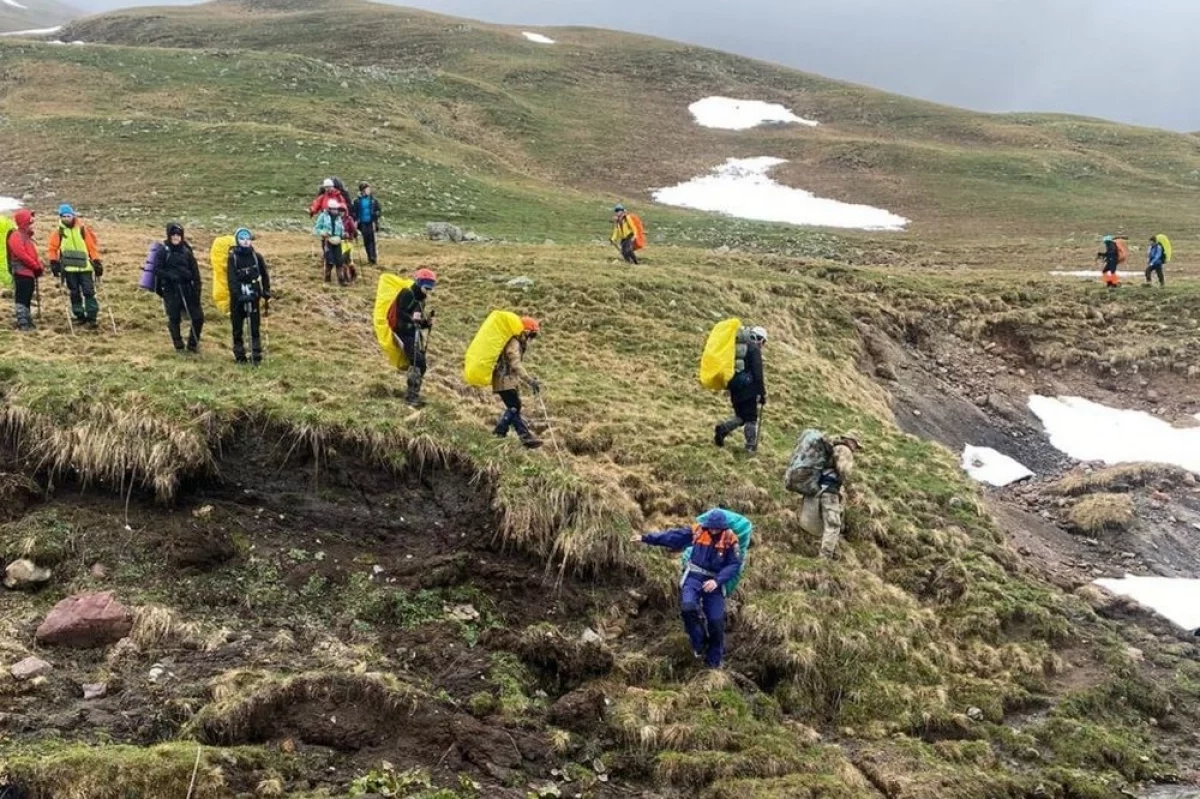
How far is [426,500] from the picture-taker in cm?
1377

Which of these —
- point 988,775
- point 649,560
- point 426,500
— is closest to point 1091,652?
point 988,775

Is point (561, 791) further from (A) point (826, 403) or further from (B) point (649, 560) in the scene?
(A) point (826, 403)

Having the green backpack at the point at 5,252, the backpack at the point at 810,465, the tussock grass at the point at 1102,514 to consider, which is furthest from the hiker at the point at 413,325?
the tussock grass at the point at 1102,514

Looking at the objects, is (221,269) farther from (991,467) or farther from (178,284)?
(991,467)

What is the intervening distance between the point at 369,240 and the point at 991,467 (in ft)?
64.1

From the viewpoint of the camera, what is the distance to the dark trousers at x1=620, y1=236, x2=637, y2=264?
100.0 ft

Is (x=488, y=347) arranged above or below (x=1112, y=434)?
above

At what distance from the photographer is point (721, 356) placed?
1703 centimetres

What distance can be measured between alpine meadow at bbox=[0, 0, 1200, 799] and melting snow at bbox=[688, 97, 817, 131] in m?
43.9

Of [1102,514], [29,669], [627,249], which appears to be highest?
[627,249]

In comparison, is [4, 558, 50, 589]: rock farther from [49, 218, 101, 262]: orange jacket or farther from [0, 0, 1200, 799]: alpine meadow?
[49, 218, 101, 262]: orange jacket

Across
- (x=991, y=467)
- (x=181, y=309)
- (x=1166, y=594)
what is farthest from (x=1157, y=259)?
(x=181, y=309)

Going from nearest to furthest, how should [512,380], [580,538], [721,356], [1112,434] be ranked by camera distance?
[580,538] → [512,380] → [721,356] → [1112,434]

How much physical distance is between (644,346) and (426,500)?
37.0 feet
